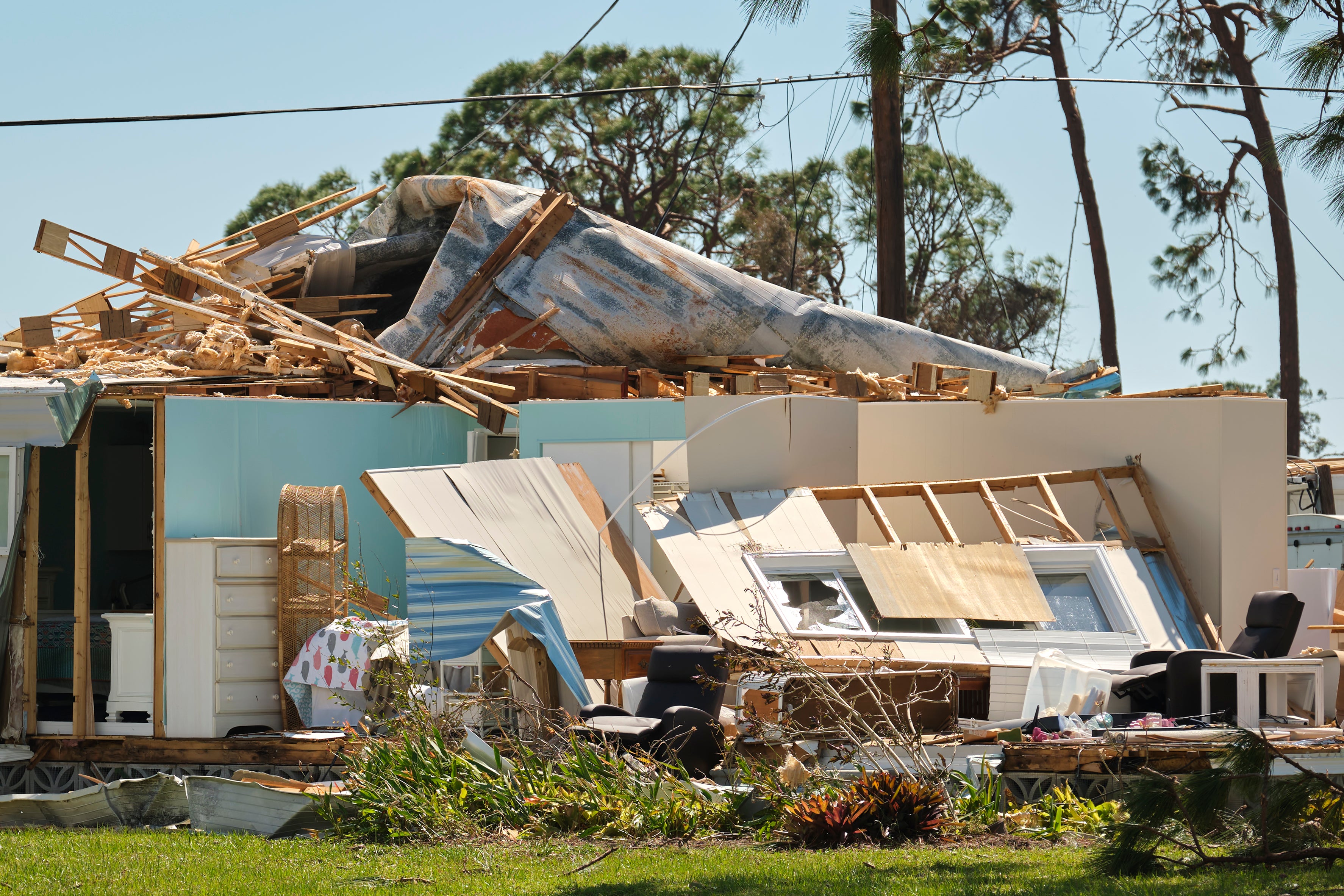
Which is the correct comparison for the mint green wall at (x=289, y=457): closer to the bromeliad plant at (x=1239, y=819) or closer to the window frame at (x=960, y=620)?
the window frame at (x=960, y=620)

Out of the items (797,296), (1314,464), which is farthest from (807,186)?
(797,296)

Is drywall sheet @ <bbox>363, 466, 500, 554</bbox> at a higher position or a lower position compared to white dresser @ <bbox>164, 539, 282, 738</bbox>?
higher

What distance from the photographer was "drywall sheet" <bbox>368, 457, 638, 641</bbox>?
32.9 ft

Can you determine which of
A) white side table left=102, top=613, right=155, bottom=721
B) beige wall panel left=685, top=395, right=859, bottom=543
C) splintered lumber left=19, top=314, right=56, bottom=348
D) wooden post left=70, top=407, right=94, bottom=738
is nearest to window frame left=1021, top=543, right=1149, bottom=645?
beige wall panel left=685, top=395, right=859, bottom=543

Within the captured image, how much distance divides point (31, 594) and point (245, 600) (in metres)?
1.54

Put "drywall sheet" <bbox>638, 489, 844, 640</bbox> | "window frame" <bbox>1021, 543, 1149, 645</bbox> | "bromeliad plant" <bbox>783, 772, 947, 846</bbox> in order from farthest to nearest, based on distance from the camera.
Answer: "window frame" <bbox>1021, 543, 1149, 645</bbox>
"drywall sheet" <bbox>638, 489, 844, 640</bbox>
"bromeliad plant" <bbox>783, 772, 947, 846</bbox>

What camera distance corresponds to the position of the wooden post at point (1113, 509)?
12.1 m

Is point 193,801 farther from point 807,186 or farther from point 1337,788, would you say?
point 807,186

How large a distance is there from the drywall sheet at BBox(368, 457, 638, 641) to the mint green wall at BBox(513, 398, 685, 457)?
66 cm

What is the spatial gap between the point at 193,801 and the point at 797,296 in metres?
10.4

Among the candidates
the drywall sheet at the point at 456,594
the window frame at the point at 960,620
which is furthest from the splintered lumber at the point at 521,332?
the drywall sheet at the point at 456,594

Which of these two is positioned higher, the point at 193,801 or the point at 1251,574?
the point at 1251,574

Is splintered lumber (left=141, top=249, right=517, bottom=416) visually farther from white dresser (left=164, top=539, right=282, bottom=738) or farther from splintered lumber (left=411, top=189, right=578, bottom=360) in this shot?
white dresser (left=164, top=539, right=282, bottom=738)

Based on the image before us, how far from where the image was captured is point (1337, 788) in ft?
18.6
